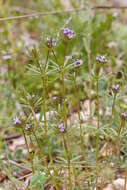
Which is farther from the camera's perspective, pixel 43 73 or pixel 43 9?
pixel 43 9

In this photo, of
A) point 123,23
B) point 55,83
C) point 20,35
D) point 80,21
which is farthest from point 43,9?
point 55,83

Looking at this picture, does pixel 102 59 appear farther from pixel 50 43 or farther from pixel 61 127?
pixel 61 127

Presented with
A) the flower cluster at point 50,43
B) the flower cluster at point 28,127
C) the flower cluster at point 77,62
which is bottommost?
the flower cluster at point 28,127

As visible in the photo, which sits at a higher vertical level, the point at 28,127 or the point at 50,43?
the point at 50,43

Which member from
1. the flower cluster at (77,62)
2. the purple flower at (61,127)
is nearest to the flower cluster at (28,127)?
the purple flower at (61,127)

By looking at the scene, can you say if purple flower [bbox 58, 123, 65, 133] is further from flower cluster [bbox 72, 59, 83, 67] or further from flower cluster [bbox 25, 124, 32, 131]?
flower cluster [bbox 72, 59, 83, 67]

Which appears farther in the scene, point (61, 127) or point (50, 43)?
point (61, 127)

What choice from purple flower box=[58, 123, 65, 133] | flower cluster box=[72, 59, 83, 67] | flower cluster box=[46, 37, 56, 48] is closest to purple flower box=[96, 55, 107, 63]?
flower cluster box=[72, 59, 83, 67]

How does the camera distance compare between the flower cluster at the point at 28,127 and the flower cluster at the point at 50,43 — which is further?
the flower cluster at the point at 28,127

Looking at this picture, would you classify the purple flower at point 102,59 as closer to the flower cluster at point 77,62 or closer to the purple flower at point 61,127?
the flower cluster at point 77,62

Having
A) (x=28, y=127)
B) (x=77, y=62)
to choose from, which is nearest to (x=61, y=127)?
(x=28, y=127)

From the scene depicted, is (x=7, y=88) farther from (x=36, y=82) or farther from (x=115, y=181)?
(x=115, y=181)
